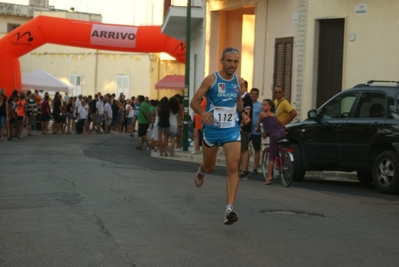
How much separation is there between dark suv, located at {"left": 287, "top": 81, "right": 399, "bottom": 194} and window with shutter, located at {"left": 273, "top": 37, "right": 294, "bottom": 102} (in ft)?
27.5

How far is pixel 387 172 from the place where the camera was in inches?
570

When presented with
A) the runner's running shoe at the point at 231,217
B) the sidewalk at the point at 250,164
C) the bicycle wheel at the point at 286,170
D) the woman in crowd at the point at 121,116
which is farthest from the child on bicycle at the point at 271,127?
the woman in crowd at the point at 121,116

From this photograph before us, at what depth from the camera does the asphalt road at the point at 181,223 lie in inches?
297

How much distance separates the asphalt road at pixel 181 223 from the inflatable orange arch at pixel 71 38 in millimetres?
19252

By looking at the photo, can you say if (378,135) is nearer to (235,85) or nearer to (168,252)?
(235,85)

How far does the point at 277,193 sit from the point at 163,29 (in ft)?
67.3

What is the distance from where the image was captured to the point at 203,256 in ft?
24.7

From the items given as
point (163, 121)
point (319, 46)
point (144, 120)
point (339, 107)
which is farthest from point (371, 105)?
point (144, 120)

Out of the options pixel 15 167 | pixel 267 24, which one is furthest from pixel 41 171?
pixel 267 24

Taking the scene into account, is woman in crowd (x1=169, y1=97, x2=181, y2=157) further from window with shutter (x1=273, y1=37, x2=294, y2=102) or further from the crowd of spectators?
window with shutter (x1=273, y1=37, x2=294, y2=102)

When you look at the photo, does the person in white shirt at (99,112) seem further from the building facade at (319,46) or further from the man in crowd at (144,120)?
the building facade at (319,46)

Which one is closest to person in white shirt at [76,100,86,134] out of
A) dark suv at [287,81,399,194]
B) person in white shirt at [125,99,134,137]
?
person in white shirt at [125,99,134,137]

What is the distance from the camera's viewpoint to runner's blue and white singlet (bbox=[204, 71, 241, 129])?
9953 millimetres

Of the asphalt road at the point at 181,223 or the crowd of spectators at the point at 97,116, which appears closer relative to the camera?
the asphalt road at the point at 181,223
